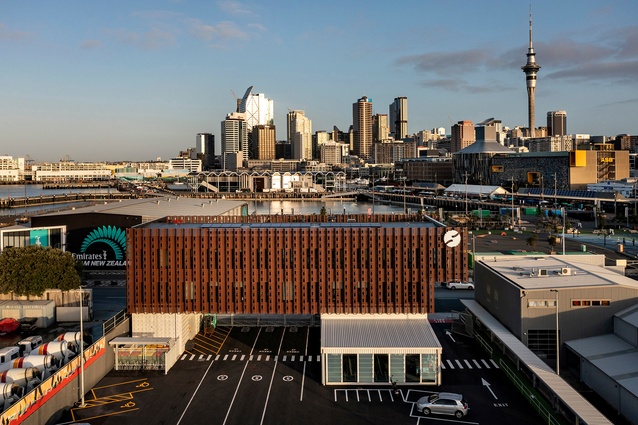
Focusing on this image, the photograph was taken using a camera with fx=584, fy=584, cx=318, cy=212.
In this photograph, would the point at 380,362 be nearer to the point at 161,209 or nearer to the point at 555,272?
the point at 555,272

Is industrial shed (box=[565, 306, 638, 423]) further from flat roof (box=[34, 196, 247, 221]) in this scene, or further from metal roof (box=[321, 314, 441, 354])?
flat roof (box=[34, 196, 247, 221])

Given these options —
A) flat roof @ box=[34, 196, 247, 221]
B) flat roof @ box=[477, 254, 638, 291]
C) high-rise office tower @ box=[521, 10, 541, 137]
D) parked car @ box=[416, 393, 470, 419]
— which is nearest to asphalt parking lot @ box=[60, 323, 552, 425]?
parked car @ box=[416, 393, 470, 419]

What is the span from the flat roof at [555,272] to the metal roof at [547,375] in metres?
2.11

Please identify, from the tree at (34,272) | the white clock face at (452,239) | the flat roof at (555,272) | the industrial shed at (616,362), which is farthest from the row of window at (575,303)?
the tree at (34,272)

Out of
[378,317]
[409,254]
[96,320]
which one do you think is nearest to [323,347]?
[378,317]

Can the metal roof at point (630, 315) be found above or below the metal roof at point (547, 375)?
above

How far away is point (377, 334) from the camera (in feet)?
75.5

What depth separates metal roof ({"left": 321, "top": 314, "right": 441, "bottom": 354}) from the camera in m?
21.6

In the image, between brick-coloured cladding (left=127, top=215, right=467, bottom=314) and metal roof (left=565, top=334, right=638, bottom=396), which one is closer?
metal roof (left=565, top=334, right=638, bottom=396)

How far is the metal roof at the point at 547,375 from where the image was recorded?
53.7 ft

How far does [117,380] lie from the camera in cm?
2230

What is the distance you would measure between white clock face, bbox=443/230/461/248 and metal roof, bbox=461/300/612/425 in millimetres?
3870

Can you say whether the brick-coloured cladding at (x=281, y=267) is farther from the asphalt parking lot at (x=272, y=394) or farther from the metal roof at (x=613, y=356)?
the metal roof at (x=613, y=356)

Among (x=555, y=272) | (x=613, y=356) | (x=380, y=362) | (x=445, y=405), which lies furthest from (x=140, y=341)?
(x=555, y=272)
